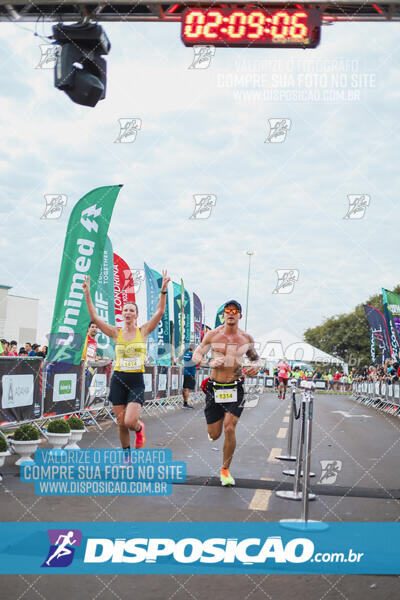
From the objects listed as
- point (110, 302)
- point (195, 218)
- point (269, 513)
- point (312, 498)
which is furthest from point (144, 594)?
point (195, 218)

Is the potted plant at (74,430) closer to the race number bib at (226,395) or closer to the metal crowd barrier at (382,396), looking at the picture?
the race number bib at (226,395)

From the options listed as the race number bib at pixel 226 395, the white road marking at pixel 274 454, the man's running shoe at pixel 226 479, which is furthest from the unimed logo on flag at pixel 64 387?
the man's running shoe at pixel 226 479

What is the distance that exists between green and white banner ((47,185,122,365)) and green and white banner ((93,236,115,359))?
2.28 m

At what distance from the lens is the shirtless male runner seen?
23.2 feet

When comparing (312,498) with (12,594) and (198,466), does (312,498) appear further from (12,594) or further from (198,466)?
(12,594)

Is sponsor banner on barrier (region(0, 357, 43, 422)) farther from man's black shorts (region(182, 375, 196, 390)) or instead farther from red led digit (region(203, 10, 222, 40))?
man's black shorts (region(182, 375, 196, 390))

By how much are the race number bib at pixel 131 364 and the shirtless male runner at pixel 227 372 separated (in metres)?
0.80

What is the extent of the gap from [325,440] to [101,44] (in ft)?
28.0

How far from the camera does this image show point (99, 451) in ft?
30.6

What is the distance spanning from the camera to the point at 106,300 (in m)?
14.1

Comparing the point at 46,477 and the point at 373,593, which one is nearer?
the point at 373,593

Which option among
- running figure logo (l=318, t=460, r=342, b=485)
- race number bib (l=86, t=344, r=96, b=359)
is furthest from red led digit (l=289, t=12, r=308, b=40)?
race number bib (l=86, t=344, r=96, b=359)

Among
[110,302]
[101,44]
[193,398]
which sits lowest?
[193,398]

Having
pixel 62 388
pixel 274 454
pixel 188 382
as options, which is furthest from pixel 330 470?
pixel 188 382
